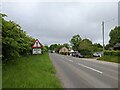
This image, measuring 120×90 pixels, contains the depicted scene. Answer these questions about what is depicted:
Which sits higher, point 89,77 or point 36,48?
point 36,48

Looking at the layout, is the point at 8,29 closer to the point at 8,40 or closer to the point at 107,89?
the point at 8,40

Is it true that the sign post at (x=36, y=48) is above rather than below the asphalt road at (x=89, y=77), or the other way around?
above

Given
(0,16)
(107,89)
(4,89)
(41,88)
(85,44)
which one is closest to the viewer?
(4,89)

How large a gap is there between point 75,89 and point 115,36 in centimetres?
11203

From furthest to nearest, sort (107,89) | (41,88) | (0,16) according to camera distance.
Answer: (0,16)
(107,89)
(41,88)

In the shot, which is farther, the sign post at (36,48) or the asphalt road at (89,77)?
the sign post at (36,48)

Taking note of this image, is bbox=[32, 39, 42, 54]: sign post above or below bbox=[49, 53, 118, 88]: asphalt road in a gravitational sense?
above

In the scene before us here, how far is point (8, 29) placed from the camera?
15.5 metres

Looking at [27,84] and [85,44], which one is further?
[85,44]

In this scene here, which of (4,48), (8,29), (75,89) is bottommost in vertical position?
(75,89)

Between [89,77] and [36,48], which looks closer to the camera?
[89,77]

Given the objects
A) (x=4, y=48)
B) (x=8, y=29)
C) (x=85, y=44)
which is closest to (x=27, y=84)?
(x=4, y=48)

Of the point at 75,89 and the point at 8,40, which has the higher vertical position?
the point at 8,40

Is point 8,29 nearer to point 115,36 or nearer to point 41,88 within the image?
point 41,88
